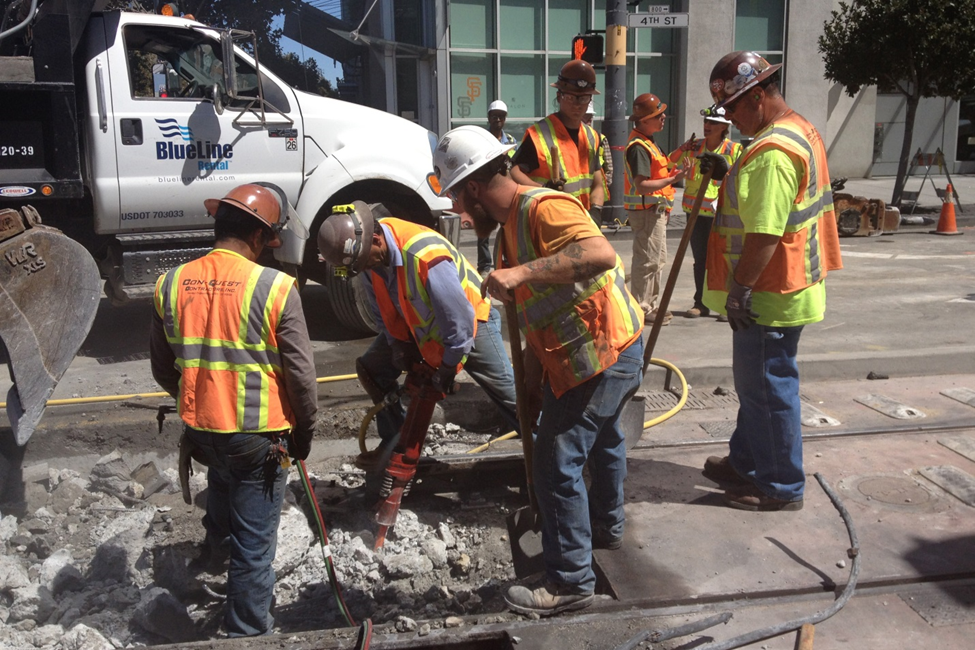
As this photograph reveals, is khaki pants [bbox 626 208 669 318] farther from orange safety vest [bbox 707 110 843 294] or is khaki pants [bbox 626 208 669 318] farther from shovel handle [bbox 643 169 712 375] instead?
orange safety vest [bbox 707 110 843 294]

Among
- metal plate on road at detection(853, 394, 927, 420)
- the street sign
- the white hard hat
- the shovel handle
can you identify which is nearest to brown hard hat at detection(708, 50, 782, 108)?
the shovel handle

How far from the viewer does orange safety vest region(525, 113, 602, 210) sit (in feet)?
20.9

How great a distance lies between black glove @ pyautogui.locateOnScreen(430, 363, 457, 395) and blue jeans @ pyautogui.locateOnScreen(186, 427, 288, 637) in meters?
0.93

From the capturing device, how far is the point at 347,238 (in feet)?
12.2

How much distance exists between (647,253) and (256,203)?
16.3 feet

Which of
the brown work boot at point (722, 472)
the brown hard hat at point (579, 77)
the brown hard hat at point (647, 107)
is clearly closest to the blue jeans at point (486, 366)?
the brown work boot at point (722, 472)

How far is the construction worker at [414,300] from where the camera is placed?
12.5ft

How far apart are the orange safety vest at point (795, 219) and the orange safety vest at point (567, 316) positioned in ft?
3.10

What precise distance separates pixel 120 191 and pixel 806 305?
204 inches

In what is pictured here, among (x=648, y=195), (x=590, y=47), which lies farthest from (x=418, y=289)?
(x=590, y=47)

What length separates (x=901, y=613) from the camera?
10.9ft

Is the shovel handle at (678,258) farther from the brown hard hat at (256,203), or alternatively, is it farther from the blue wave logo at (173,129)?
the blue wave logo at (173,129)

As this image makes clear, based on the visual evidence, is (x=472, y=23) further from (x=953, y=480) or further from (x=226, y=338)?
(x=226, y=338)

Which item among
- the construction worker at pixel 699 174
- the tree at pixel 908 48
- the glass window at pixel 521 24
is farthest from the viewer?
the glass window at pixel 521 24
